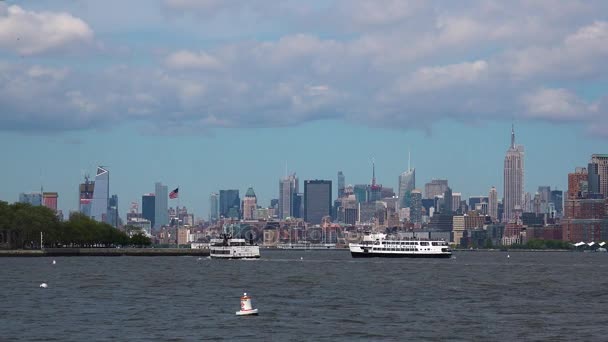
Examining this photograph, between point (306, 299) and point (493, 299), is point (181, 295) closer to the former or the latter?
point (306, 299)

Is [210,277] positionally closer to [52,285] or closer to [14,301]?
[52,285]

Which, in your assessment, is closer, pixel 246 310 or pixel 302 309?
pixel 246 310

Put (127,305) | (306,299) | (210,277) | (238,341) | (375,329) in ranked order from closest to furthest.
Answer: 1. (238,341)
2. (375,329)
3. (127,305)
4. (306,299)
5. (210,277)

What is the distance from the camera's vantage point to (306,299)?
3770 inches

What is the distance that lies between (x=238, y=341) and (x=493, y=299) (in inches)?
1509

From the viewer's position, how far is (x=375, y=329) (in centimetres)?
7100

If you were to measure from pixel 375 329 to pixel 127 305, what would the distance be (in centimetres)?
2367

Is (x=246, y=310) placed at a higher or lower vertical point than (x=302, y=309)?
higher

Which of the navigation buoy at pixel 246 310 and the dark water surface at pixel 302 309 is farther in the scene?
the navigation buoy at pixel 246 310

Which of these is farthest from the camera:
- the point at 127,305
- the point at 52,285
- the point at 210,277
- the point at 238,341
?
the point at 210,277

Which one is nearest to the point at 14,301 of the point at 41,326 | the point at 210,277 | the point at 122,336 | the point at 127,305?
the point at 127,305

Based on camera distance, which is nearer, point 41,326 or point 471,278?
point 41,326

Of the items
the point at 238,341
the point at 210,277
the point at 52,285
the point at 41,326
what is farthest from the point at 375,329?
the point at 210,277

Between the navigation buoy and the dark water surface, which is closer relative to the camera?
the dark water surface
